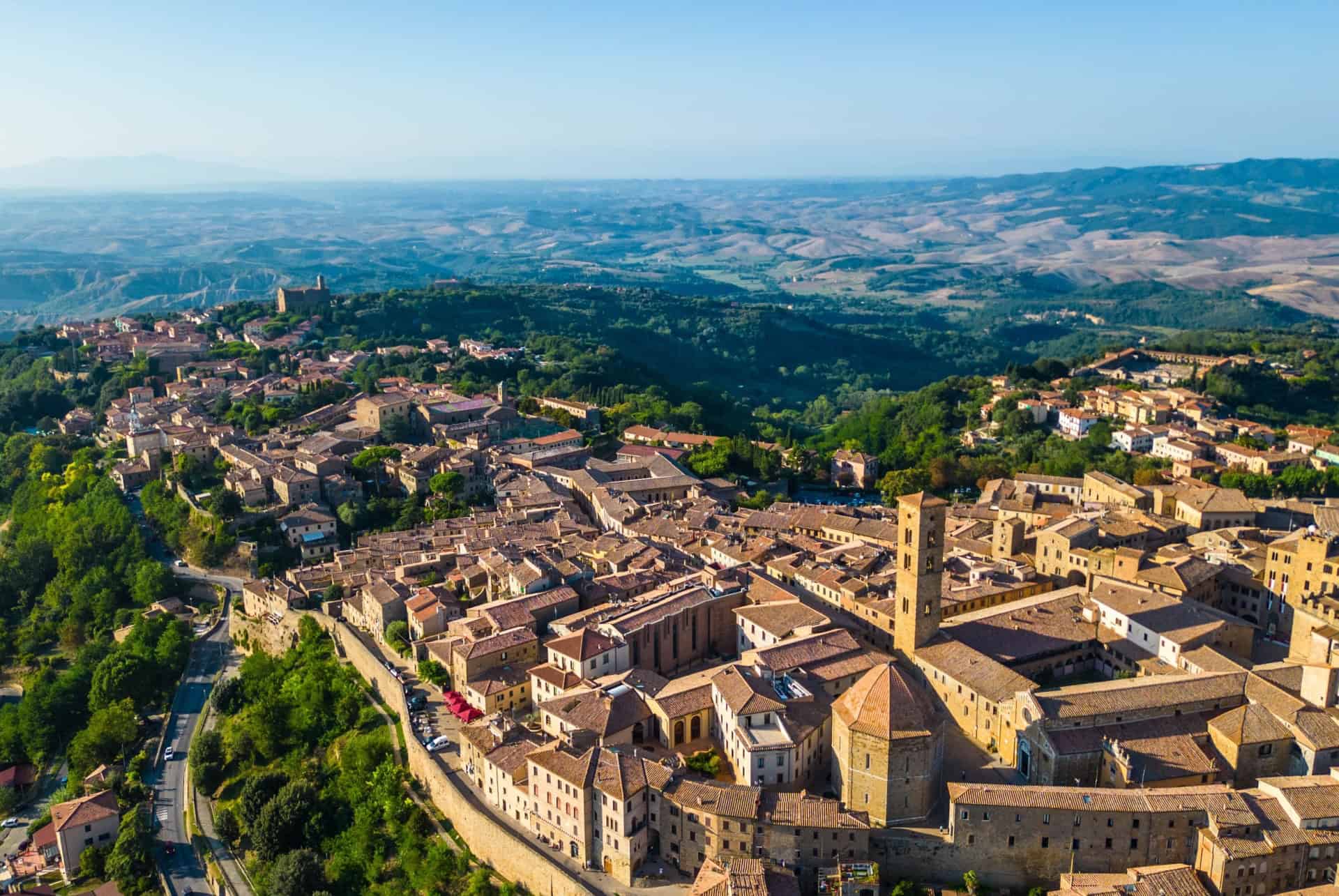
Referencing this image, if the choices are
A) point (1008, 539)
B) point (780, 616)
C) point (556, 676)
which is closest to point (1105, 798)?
point (780, 616)

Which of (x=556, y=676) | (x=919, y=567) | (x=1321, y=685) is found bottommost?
(x=556, y=676)

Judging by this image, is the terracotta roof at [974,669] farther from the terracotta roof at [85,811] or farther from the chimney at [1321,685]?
the terracotta roof at [85,811]

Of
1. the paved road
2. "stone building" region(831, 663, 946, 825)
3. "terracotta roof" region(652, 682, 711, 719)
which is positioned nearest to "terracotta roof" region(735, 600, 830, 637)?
"terracotta roof" region(652, 682, 711, 719)

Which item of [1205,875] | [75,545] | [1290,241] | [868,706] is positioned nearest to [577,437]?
[75,545]

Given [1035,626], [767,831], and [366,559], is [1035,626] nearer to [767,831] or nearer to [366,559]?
[767,831]

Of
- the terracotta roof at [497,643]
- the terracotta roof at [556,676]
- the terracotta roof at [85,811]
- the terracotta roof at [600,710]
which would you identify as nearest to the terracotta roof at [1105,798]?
the terracotta roof at [600,710]

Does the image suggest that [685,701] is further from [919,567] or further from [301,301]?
[301,301]

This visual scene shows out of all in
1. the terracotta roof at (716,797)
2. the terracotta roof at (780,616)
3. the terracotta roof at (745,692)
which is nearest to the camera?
the terracotta roof at (716,797)
